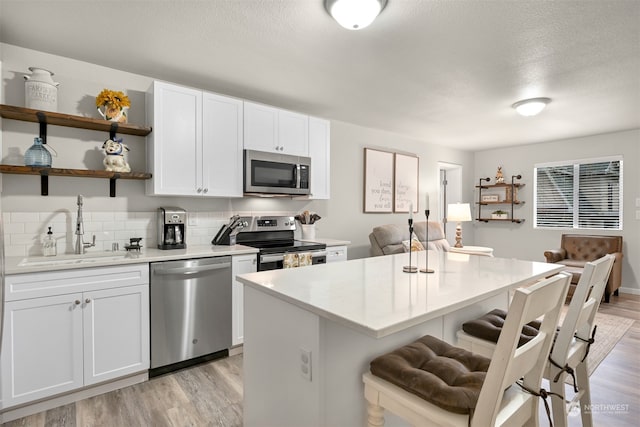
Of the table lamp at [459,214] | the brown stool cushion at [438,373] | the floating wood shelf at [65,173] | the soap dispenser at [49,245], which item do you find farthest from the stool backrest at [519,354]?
the table lamp at [459,214]

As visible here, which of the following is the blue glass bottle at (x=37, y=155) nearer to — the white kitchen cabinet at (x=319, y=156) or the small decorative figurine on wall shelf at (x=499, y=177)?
the white kitchen cabinet at (x=319, y=156)

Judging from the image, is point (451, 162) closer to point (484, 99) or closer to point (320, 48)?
point (484, 99)

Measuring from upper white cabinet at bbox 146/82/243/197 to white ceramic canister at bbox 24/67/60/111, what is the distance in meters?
0.65

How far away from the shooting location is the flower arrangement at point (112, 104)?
101 inches

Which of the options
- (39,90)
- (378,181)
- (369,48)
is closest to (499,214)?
(378,181)

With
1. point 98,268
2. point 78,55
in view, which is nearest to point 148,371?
point 98,268

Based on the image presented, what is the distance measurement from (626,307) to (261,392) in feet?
16.5

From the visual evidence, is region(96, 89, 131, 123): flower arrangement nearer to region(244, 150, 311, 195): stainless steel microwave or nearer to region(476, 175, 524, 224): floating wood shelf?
region(244, 150, 311, 195): stainless steel microwave

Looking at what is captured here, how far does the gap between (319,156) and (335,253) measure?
1.13 metres

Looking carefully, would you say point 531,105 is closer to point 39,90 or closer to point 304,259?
point 304,259

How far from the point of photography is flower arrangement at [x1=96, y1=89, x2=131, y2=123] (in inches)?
101

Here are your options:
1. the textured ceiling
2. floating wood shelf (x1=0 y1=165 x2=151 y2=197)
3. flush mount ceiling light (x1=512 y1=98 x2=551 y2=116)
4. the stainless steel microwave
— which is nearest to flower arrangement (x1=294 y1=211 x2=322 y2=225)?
the stainless steel microwave

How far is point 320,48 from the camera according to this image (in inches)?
97.0

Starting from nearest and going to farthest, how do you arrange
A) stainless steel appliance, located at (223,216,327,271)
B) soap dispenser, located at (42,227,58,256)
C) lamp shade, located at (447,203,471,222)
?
soap dispenser, located at (42,227,58,256) → stainless steel appliance, located at (223,216,327,271) → lamp shade, located at (447,203,471,222)
